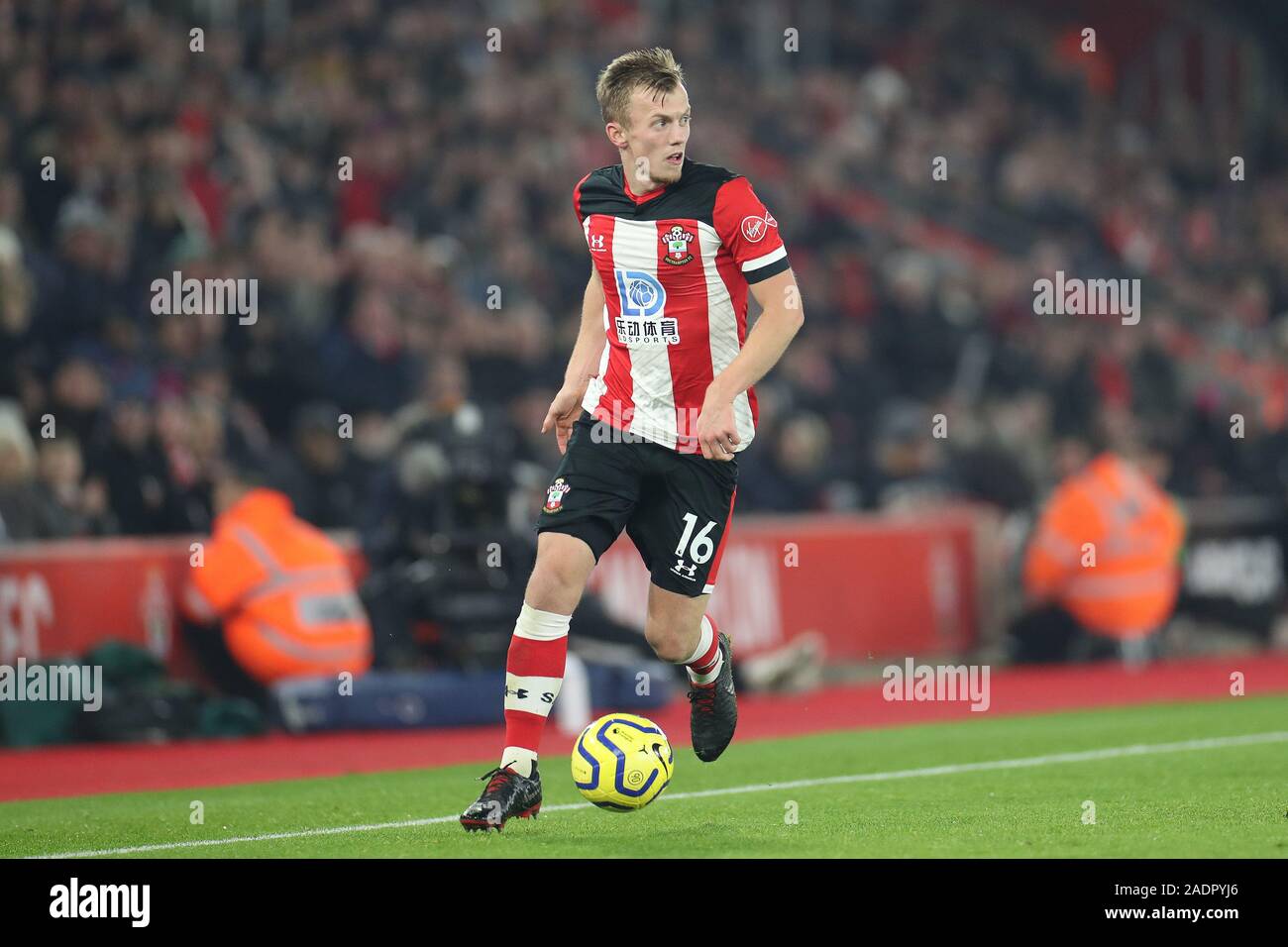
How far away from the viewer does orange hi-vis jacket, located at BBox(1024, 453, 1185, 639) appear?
587 inches

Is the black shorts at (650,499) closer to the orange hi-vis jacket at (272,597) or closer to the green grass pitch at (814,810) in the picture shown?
the green grass pitch at (814,810)

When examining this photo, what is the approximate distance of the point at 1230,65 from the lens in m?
28.3

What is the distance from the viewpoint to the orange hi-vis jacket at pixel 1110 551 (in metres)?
14.9

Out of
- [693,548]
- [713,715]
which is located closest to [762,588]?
[713,715]

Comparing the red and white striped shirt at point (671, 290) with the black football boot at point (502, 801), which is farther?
the red and white striped shirt at point (671, 290)

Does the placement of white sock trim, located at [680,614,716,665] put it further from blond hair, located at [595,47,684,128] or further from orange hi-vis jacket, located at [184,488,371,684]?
orange hi-vis jacket, located at [184,488,371,684]

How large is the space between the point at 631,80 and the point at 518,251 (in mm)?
9651

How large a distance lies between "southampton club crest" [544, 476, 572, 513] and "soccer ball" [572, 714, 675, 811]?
0.78 meters

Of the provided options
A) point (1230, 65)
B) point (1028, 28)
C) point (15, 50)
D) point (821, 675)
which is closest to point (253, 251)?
point (15, 50)

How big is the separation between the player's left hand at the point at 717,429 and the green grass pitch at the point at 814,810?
1.28 meters

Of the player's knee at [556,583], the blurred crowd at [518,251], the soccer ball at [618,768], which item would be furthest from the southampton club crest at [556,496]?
the blurred crowd at [518,251]

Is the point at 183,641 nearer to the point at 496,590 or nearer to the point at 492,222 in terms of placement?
the point at 496,590

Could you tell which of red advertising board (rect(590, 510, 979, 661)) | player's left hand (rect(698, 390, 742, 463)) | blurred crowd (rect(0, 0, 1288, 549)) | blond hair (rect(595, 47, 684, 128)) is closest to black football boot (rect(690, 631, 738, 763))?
player's left hand (rect(698, 390, 742, 463))

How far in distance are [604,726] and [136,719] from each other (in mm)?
4853
